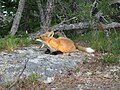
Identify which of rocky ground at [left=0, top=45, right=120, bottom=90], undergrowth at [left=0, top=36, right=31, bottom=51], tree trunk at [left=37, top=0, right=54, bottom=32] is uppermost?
tree trunk at [left=37, top=0, right=54, bottom=32]

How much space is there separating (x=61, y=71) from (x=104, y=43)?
2.49m

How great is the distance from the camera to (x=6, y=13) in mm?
12133

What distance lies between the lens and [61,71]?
22.7 feet

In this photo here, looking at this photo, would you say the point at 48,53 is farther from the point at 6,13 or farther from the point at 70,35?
the point at 6,13

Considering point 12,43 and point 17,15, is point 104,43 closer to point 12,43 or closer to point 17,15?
point 12,43

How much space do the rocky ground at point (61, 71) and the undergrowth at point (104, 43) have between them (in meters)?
0.24

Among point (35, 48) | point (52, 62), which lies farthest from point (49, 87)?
point (35, 48)

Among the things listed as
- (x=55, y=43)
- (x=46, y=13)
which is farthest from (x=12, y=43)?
(x=46, y=13)

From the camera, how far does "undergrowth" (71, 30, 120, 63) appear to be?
7.64m

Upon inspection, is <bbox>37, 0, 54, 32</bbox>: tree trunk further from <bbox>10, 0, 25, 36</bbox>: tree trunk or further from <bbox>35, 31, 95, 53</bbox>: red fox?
<bbox>35, 31, 95, 53</bbox>: red fox

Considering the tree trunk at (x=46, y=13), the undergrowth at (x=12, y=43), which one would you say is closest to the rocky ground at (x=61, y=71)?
the undergrowth at (x=12, y=43)

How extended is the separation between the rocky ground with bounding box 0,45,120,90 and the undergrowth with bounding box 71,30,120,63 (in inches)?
9.4

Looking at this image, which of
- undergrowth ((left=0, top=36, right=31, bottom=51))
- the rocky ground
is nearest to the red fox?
the rocky ground

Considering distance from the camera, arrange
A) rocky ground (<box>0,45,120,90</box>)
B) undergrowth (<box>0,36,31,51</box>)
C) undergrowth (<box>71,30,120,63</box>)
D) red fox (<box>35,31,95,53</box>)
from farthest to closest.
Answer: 1. undergrowth (<box>0,36,31,51</box>)
2. red fox (<box>35,31,95,53</box>)
3. undergrowth (<box>71,30,120,63</box>)
4. rocky ground (<box>0,45,120,90</box>)
